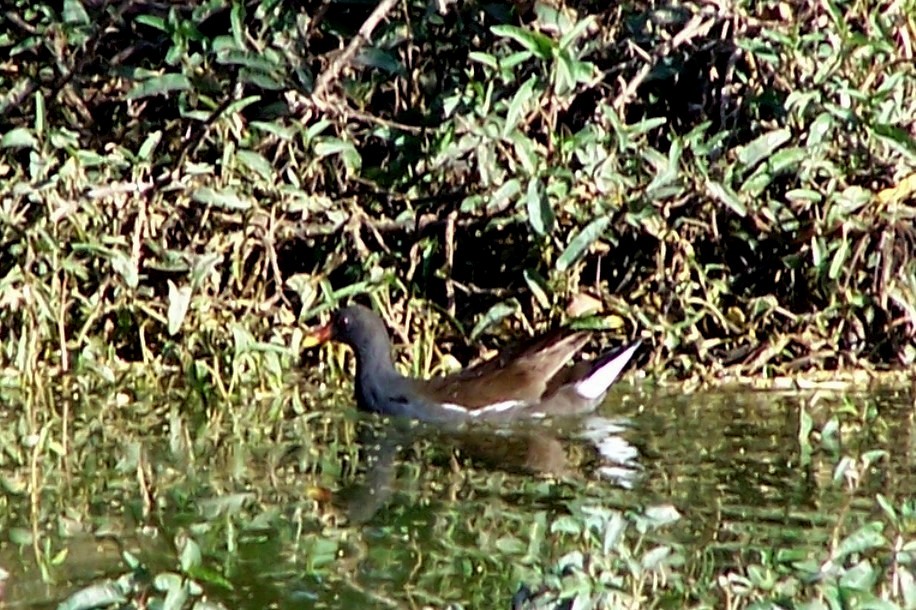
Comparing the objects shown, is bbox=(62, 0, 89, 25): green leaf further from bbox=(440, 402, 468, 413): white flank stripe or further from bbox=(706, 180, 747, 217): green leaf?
bbox=(706, 180, 747, 217): green leaf

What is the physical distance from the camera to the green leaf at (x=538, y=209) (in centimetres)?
763

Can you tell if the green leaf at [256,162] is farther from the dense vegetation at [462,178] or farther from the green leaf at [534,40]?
the green leaf at [534,40]

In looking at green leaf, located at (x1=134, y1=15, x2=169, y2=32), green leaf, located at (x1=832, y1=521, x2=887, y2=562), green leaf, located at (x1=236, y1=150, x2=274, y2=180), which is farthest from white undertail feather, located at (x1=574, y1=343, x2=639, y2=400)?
green leaf, located at (x1=832, y1=521, x2=887, y2=562)

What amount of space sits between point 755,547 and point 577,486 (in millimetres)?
974

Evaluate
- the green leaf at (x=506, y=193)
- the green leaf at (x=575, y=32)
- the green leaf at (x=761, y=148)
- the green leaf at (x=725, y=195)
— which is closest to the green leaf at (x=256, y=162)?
the green leaf at (x=506, y=193)

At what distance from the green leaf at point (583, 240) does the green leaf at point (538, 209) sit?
20cm

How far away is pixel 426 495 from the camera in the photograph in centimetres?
665

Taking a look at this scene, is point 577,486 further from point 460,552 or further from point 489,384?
point 489,384

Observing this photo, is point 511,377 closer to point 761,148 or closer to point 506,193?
point 506,193

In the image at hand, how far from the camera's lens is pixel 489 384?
26.7 ft

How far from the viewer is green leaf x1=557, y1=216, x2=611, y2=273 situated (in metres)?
7.84

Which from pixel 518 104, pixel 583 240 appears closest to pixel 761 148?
pixel 583 240

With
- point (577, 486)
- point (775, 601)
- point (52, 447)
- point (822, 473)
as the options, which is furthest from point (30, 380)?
point (775, 601)

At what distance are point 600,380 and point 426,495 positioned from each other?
1548 millimetres
